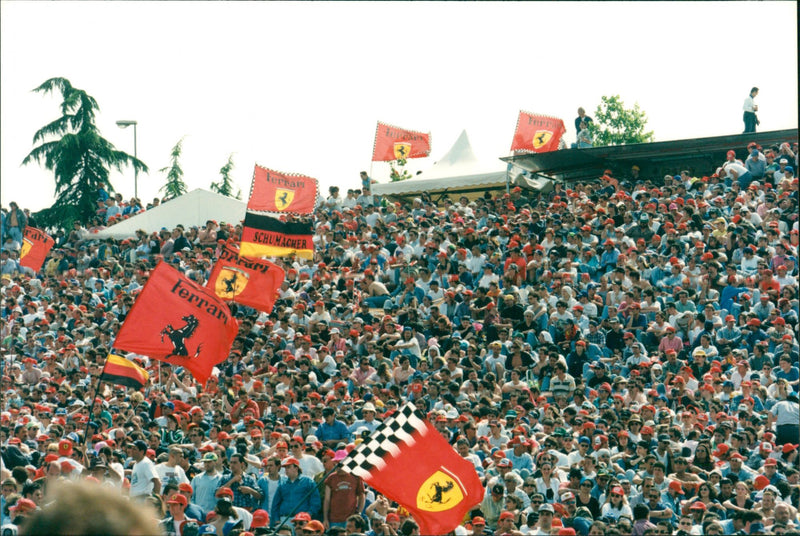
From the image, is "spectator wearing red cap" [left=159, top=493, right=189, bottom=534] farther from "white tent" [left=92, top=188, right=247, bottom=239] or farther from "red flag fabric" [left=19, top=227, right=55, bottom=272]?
"white tent" [left=92, top=188, right=247, bottom=239]

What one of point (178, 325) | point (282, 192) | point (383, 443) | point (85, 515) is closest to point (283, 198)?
point (282, 192)

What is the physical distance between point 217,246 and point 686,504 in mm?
15537

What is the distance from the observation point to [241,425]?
1504cm

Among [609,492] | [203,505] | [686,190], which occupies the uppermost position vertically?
[686,190]

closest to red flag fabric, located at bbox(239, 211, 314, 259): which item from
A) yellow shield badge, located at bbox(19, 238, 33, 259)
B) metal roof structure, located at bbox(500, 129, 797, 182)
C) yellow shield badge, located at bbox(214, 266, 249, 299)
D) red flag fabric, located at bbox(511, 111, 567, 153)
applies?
yellow shield badge, located at bbox(214, 266, 249, 299)

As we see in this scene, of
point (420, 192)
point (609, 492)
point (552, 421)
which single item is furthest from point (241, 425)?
point (420, 192)

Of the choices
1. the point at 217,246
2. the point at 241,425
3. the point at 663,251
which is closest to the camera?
the point at 241,425

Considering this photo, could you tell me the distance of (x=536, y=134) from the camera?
27.6 m

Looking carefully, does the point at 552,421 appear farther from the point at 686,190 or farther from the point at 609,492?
the point at 686,190

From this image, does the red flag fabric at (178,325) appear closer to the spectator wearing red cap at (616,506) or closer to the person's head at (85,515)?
the spectator wearing red cap at (616,506)

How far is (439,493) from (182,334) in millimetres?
6109

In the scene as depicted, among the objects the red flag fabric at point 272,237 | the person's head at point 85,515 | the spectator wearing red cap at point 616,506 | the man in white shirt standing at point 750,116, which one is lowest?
the spectator wearing red cap at point 616,506

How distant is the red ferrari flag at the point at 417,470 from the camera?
10250 mm

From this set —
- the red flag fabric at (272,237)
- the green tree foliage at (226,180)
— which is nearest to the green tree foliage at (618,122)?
the green tree foliage at (226,180)
